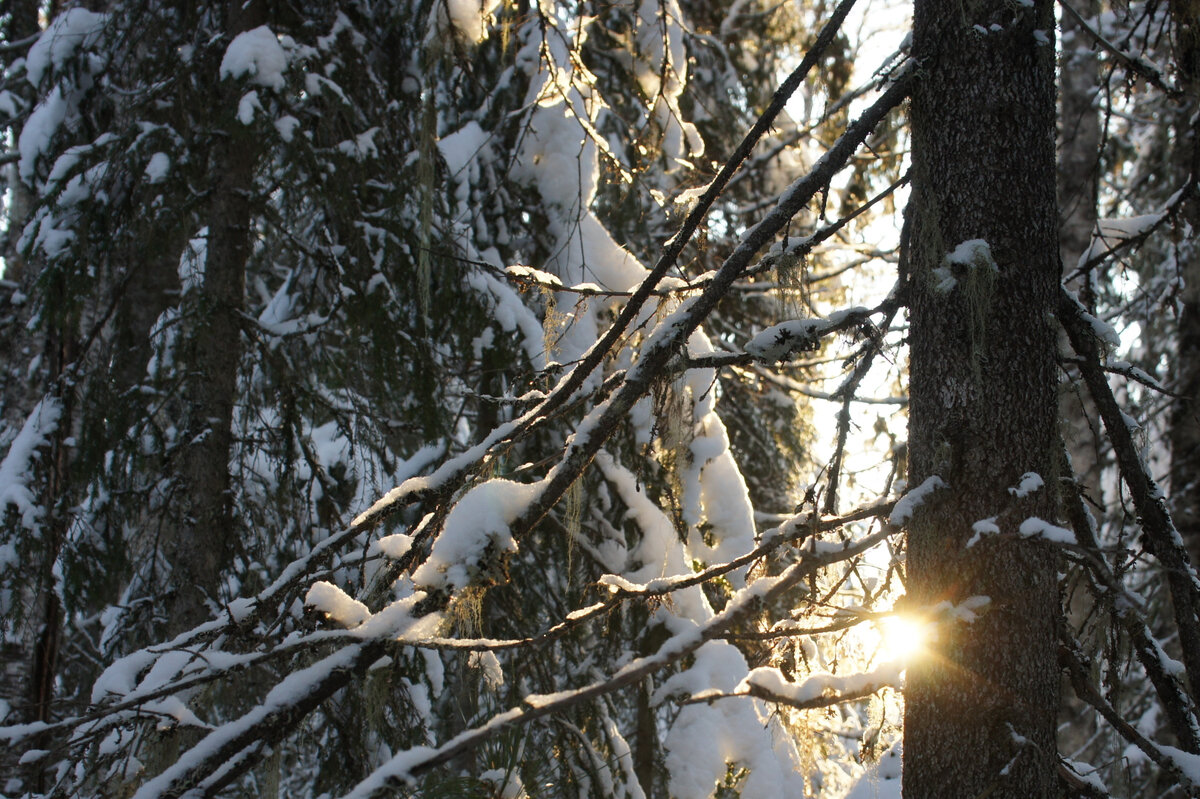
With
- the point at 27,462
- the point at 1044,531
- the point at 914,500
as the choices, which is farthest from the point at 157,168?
the point at 1044,531

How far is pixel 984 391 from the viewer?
5.91 ft

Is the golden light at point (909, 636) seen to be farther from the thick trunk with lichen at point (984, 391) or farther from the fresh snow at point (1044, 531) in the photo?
the fresh snow at point (1044, 531)

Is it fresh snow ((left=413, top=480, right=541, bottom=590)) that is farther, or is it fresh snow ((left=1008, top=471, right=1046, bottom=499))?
fresh snow ((left=1008, top=471, right=1046, bottom=499))

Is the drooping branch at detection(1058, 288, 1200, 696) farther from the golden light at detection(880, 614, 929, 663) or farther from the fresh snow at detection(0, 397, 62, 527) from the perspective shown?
the fresh snow at detection(0, 397, 62, 527)

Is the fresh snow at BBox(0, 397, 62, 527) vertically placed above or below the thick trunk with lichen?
above

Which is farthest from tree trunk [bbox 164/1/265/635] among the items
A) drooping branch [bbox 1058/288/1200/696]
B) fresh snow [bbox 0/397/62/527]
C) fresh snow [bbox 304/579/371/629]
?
drooping branch [bbox 1058/288/1200/696]

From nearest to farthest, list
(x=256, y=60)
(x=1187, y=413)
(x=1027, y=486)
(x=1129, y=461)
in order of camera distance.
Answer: (x=1027, y=486) < (x=1129, y=461) < (x=256, y=60) < (x=1187, y=413)

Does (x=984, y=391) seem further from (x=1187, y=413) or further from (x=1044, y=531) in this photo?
(x=1187, y=413)

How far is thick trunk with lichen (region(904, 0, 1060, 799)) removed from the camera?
5.58 feet

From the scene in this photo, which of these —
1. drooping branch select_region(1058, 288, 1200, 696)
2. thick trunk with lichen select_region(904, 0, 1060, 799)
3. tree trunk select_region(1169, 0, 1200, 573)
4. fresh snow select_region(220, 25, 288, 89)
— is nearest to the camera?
thick trunk with lichen select_region(904, 0, 1060, 799)

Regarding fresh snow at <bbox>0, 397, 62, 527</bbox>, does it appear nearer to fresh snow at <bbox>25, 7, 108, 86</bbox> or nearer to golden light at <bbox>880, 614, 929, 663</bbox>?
fresh snow at <bbox>25, 7, 108, 86</bbox>

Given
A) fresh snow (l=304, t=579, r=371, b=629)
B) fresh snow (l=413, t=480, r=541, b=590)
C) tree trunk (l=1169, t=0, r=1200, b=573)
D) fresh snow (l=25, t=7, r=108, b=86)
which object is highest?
fresh snow (l=25, t=7, r=108, b=86)

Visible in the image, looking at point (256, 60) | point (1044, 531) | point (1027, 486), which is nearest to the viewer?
point (1044, 531)

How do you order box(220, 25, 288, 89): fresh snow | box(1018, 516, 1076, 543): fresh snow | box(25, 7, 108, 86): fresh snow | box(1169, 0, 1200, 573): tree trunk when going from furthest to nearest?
1. box(1169, 0, 1200, 573): tree trunk
2. box(25, 7, 108, 86): fresh snow
3. box(220, 25, 288, 89): fresh snow
4. box(1018, 516, 1076, 543): fresh snow
